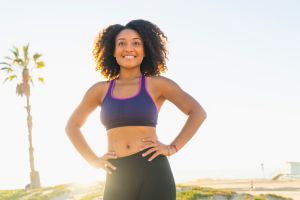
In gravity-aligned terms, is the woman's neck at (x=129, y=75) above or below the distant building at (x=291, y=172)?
above

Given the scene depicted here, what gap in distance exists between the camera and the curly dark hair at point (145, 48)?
5008 millimetres

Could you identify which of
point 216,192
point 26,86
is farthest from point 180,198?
point 26,86

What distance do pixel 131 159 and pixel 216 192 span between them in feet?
34.4

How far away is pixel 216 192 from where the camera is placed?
14352 mm

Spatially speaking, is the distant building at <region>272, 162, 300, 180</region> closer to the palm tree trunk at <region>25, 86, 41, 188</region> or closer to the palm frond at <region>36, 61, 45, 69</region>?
the palm tree trunk at <region>25, 86, 41, 188</region>

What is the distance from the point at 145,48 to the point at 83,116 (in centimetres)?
92

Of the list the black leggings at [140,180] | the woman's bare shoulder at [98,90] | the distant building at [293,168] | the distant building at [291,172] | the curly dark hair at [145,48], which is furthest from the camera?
the distant building at [293,168]

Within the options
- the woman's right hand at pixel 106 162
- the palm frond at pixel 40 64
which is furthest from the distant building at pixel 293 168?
the woman's right hand at pixel 106 162

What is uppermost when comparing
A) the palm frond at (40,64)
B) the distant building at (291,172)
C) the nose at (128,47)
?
the palm frond at (40,64)

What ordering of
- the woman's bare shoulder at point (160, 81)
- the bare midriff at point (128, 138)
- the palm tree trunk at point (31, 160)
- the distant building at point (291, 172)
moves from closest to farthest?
the bare midriff at point (128, 138) → the woman's bare shoulder at point (160, 81) → the palm tree trunk at point (31, 160) → the distant building at point (291, 172)

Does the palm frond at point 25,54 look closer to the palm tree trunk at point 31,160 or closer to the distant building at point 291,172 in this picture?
the palm tree trunk at point 31,160

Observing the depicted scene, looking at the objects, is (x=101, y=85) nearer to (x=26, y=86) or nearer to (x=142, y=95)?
(x=142, y=95)

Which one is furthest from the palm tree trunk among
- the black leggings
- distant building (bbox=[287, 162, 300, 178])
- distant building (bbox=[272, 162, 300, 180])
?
the black leggings

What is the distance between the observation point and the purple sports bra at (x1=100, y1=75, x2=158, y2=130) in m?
4.40
